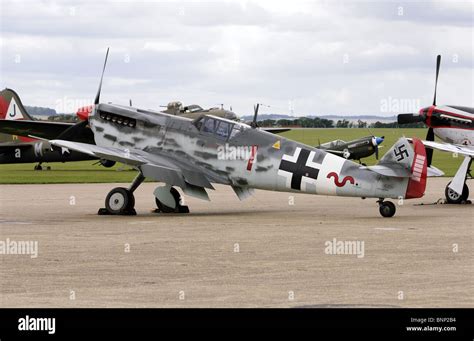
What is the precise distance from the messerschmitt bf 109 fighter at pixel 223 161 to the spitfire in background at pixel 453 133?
5.67m

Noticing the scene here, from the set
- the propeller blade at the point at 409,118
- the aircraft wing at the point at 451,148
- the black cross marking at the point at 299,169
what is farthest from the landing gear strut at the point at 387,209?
the propeller blade at the point at 409,118

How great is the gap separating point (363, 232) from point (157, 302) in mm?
8730

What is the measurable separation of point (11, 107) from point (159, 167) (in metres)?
27.6

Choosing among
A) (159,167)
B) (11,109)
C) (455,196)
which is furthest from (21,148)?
(159,167)

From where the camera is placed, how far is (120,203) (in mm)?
24953

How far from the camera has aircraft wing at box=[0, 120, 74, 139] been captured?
27.3 m

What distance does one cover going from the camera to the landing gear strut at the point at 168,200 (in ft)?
84.4

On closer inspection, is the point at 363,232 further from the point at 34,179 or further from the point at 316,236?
the point at 34,179

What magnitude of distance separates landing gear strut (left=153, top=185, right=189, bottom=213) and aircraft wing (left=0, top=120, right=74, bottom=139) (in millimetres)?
3209

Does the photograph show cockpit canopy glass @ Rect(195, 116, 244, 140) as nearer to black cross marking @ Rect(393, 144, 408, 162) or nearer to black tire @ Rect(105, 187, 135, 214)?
black tire @ Rect(105, 187, 135, 214)

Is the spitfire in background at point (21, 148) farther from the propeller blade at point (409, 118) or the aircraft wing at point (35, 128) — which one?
the aircraft wing at point (35, 128)

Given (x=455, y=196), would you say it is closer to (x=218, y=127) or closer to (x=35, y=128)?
(x=218, y=127)

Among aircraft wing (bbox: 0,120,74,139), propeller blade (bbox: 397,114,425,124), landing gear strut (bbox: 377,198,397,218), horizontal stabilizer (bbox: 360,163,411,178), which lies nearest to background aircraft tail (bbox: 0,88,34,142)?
aircraft wing (bbox: 0,120,74,139)
